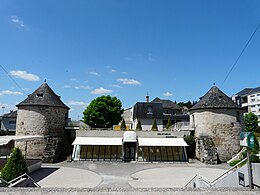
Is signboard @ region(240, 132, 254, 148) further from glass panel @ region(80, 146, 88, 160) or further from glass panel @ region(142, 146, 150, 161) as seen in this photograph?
glass panel @ region(80, 146, 88, 160)

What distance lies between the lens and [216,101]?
991 inches

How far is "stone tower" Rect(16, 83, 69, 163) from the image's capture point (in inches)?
943

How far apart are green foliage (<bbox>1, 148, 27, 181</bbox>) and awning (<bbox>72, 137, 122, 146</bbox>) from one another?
8.95 metres

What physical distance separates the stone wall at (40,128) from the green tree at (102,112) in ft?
38.3

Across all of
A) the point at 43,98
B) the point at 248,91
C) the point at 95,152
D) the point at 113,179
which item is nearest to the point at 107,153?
the point at 95,152

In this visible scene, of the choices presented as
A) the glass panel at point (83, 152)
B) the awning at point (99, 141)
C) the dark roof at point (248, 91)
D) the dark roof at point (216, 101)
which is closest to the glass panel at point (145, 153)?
the awning at point (99, 141)

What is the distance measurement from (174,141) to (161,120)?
1290cm

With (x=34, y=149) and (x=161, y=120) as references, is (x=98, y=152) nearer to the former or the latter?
(x=34, y=149)

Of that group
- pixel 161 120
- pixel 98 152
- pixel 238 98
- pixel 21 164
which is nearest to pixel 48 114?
pixel 98 152

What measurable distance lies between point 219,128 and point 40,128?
877 inches

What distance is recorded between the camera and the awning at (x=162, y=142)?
23.4 metres

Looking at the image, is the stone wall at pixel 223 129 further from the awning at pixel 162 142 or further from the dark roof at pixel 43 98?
the dark roof at pixel 43 98

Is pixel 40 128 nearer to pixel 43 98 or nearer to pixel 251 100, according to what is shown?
pixel 43 98

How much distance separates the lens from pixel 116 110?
127ft
